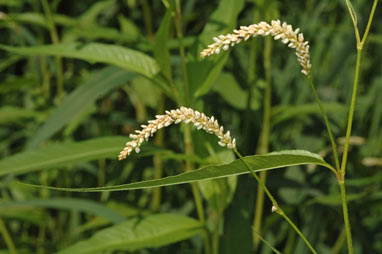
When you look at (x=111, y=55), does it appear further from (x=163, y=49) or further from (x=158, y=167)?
(x=158, y=167)

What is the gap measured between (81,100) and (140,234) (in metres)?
0.46

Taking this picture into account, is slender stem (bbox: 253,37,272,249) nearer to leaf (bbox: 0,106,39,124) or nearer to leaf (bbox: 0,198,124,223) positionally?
leaf (bbox: 0,198,124,223)

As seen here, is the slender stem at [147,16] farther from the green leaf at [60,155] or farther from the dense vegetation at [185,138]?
the green leaf at [60,155]

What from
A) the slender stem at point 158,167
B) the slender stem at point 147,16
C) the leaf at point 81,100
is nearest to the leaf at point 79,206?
the leaf at point 81,100

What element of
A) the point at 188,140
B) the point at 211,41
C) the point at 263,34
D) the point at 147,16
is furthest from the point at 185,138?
the point at 147,16

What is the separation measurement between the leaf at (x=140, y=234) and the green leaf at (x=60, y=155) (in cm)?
18

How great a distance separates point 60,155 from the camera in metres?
1.42

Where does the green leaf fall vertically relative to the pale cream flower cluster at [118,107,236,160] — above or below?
below

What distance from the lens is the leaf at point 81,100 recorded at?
5.16 feet

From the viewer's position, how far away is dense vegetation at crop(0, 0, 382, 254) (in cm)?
138

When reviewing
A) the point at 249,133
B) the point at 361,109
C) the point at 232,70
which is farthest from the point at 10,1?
the point at 361,109

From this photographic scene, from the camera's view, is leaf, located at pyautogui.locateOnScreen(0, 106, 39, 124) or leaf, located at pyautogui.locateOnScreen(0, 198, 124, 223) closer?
leaf, located at pyautogui.locateOnScreen(0, 198, 124, 223)

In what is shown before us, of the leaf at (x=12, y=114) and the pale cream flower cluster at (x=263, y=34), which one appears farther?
the leaf at (x=12, y=114)

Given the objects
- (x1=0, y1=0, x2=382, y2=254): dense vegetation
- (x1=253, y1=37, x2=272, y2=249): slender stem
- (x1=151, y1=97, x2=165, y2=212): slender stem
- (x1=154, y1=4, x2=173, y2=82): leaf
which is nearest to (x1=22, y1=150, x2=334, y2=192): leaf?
(x1=0, y1=0, x2=382, y2=254): dense vegetation
